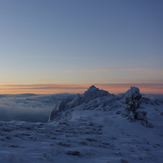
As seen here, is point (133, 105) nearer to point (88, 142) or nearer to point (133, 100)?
point (133, 100)

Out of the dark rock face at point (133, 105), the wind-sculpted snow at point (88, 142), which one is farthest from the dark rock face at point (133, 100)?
the wind-sculpted snow at point (88, 142)

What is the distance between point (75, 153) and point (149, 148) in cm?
502

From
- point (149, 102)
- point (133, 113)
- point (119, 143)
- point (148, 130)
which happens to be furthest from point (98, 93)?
point (119, 143)

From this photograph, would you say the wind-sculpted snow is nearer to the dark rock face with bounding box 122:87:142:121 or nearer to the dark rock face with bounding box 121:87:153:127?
the dark rock face with bounding box 121:87:153:127

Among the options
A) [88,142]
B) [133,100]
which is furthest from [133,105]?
[88,142]

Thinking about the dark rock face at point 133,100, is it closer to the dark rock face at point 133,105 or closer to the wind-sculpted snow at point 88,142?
the dark rock face at point 133,105

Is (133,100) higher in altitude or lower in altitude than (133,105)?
higher

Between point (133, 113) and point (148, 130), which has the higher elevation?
point (133, 113)

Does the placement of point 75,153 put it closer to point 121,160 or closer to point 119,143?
point 121,160

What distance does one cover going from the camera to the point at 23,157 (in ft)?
18.9

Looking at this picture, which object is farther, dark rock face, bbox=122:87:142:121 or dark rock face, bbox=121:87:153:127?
dark rock face, bbox=122:87:142:121

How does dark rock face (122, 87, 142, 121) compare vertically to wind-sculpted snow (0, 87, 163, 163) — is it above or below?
above

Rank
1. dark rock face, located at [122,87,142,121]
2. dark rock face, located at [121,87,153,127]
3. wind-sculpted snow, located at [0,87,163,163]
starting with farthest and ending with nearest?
dark rock face, located at [122,87,142,121] → dark rock face, located at [121,87,153,127] → wind-sculpted snow, located at [0,87,163,163]

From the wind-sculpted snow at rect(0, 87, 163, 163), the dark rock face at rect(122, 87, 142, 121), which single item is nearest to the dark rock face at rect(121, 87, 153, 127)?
the dark rock face at rect(122, 87, 142, 121)
